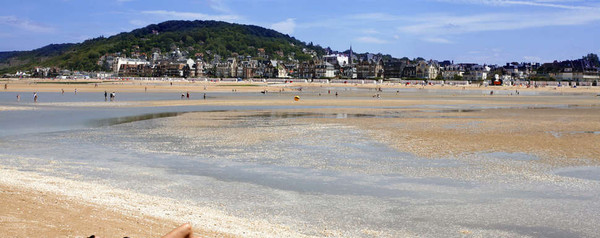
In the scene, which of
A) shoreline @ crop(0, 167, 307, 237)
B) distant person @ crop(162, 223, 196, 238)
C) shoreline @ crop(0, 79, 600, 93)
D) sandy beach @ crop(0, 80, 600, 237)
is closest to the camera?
distant person @ crop(162, 223, 196, 238)

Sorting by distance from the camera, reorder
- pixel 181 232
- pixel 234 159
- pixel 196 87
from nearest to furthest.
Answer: pixel 181 232 < pixel 234 159 < pixel 196 87

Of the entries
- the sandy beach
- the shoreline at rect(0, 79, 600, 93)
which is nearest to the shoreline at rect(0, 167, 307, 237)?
the sandy beach

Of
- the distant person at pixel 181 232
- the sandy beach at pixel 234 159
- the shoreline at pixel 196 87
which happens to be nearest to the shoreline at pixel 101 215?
the sandy beach at pixel 234 159

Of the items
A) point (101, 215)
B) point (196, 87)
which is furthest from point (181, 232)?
point (196, 87)

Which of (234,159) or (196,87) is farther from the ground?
(234,159)

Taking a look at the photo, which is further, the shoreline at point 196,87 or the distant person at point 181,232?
the shoreline at point 196,87

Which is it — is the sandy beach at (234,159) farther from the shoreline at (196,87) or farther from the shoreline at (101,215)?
the shoreline at (196,87)

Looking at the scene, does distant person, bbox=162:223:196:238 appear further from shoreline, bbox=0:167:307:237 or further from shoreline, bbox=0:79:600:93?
shoreline, bbox=0:79:600:93

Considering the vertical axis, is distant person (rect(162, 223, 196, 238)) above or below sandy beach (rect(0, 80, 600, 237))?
above

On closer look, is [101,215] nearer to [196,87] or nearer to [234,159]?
[234,159]

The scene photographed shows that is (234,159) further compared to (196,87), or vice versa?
(196,87)

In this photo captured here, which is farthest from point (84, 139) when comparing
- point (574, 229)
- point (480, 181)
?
point (574, 229)

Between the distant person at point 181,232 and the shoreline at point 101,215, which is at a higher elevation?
the distant person at point 181,232

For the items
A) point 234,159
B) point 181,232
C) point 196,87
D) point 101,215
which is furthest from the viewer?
point 196,87
